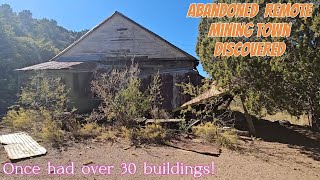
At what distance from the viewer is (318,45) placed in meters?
7.39

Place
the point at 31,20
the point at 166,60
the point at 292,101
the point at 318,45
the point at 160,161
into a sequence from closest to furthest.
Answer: the point at 160,161, the point at 318,45, the point at 292,101, the point at 166,60, the point at 31,20

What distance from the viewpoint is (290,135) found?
37.1 ft

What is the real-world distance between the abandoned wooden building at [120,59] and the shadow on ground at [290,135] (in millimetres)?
4085

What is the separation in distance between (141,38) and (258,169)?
12.5 metres

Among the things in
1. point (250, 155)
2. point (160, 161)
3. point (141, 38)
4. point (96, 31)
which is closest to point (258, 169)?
point (250, 155)

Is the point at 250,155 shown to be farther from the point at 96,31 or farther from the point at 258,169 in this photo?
the point at 96,31
